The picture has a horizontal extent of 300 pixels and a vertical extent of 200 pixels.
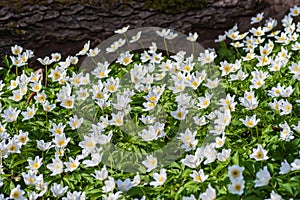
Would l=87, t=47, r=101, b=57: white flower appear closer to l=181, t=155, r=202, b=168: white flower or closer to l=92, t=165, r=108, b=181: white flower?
l=92, t=165, r=108, b=181: white flower

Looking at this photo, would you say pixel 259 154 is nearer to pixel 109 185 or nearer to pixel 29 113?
pixel 109 185

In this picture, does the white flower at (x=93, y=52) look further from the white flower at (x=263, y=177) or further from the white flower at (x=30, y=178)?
the white flower at (x=263, y=177)

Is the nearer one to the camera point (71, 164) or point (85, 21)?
point (71, 164)

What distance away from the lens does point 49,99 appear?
13.7 ft

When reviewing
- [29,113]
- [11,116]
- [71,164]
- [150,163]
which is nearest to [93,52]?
[29,113]

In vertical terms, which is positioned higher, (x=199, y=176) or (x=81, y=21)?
(x=81, y=21)

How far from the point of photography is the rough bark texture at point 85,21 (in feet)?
15.1

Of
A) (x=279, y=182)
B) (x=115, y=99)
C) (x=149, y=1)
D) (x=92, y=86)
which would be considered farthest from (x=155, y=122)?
(x=149, y=1)

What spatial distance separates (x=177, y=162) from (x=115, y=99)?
80 cm

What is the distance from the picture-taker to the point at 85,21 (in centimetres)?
467

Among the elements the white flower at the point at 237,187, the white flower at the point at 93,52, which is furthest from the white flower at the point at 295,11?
the white flower at the point at 237,187

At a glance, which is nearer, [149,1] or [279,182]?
[279,182]

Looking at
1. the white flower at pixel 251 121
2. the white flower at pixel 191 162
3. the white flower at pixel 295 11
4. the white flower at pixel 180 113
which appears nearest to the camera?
the white flower at pixel 191 162

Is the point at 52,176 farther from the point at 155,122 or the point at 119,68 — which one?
the point at 119,68
